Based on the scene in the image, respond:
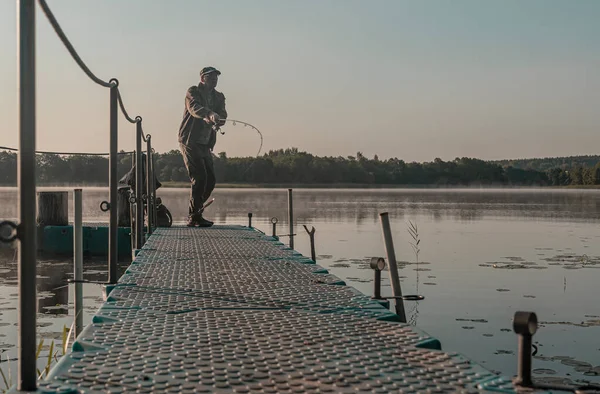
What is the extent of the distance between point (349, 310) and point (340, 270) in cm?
1049

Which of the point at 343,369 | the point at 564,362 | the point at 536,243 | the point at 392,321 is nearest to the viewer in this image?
the point at 343,369

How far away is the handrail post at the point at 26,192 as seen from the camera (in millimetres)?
2338

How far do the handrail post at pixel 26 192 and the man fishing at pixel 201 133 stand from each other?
27.1ft

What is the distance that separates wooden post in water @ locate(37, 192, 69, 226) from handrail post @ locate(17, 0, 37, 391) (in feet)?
42.6

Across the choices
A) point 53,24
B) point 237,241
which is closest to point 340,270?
point 237,241

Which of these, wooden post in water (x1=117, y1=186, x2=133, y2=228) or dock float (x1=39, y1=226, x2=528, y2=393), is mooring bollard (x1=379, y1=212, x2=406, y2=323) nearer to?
dock float (x1=39, y1=226, x2=528, y2=393)

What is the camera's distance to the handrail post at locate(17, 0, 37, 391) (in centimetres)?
234

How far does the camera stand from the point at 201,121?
36.3 ft

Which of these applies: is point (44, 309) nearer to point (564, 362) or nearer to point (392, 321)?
point (564, 362)

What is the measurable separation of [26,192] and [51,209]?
43.3 feet

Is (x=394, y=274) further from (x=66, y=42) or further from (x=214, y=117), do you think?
(x=214, y=117)

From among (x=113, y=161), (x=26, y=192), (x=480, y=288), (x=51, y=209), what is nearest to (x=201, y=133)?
(x=480, y=288)

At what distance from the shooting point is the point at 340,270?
47.8ft

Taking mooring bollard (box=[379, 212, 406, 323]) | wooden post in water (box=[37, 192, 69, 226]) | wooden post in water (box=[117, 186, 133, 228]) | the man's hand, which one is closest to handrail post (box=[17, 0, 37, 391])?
mooring bollard (box=[379, 212, 406, 323])
